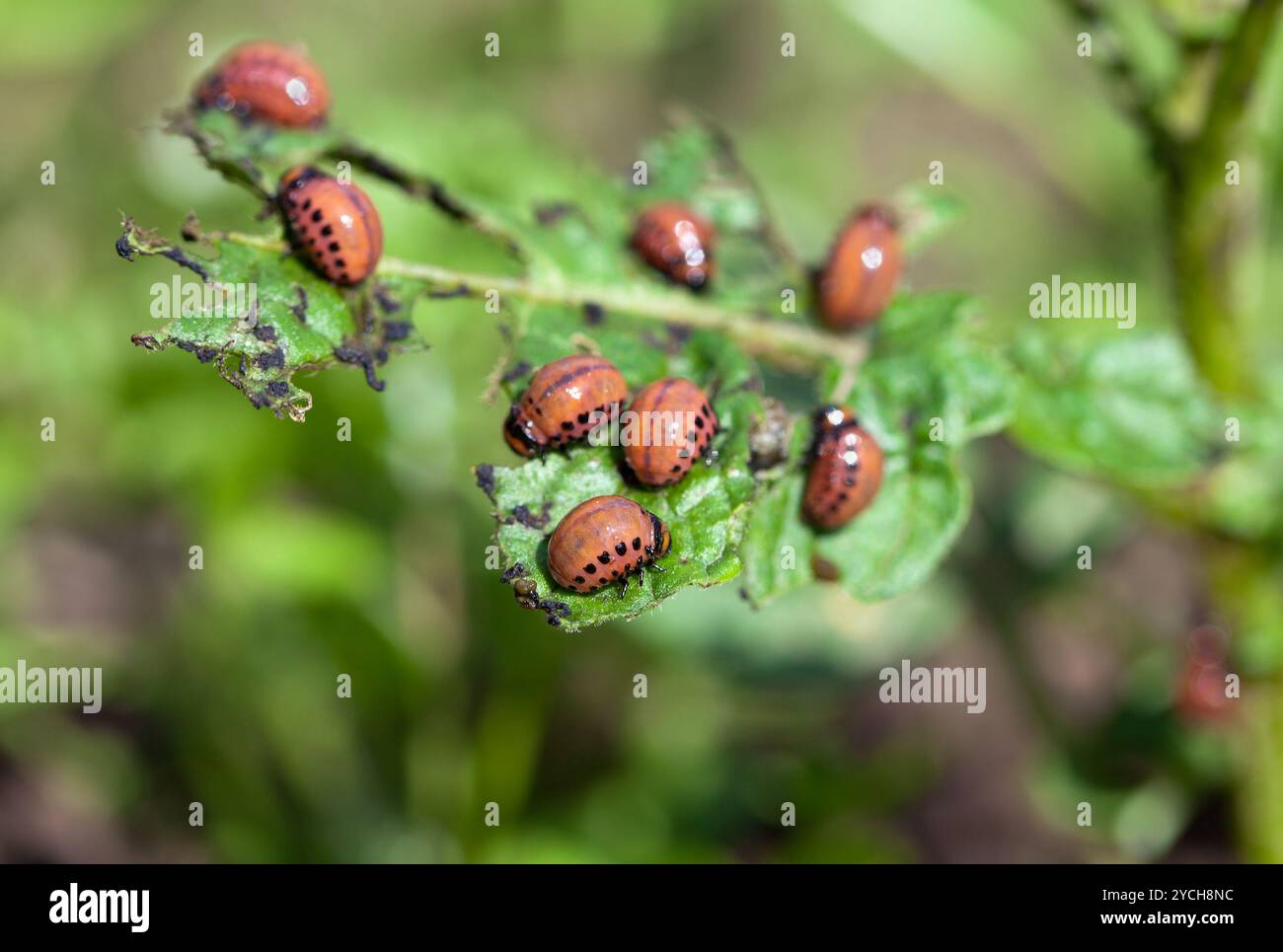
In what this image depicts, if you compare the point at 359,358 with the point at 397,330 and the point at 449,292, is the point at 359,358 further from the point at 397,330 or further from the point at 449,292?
the point at 449,292

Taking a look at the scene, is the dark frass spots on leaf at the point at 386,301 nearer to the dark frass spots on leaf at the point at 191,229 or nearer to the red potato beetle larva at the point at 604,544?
the dark frass spots on leaf at the point at 191,229

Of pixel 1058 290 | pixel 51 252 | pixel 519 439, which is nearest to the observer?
pixel 519 439

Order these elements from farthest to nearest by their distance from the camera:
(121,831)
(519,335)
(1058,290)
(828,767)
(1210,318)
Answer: (1058,290), (121,831), (828,767), (1210,318), (519,335)

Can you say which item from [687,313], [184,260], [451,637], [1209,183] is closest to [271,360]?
A: [184,260]

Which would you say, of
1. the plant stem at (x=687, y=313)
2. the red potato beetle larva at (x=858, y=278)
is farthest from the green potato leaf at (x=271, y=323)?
the red potato beetle larva at (x=858, y=278)

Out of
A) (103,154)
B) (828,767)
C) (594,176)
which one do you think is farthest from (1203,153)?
(103,154)

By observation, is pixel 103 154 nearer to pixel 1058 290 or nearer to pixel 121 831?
pixel 121 831

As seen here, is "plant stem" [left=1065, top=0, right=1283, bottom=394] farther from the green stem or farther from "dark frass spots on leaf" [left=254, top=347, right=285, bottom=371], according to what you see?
"dark frass spots on leaf" [left=254, top=347, right=285, bottom=371]
